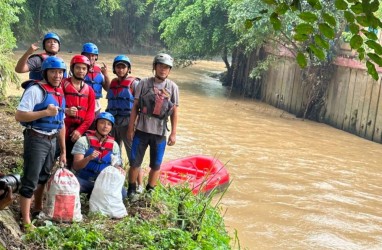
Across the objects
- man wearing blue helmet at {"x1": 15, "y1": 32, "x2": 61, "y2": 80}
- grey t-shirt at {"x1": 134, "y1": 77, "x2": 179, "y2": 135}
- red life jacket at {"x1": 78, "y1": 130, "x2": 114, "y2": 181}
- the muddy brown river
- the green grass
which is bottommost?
the muddy brown river

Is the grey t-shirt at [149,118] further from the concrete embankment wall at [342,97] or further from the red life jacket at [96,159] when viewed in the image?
the concrete embankment wall at [342,97]

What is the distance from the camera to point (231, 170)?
37.3 feet

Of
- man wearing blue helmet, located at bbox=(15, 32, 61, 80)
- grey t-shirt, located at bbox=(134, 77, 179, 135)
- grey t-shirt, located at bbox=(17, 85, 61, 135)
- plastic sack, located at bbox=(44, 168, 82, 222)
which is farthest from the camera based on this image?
grey t-shirt, located at bbox=(134, 77, 179, 135)

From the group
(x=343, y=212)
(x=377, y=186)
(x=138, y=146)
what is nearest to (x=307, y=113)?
(x=377, y=186)

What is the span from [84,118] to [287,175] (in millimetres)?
6701

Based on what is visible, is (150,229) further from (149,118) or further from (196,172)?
(196,172)

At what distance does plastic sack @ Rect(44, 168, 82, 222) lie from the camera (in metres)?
4.96

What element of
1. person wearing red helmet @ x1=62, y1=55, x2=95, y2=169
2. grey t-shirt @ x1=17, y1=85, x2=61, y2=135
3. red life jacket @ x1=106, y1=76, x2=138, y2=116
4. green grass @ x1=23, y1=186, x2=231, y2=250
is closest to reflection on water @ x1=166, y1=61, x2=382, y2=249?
green grass @ x1=23, y1=186, x2=231, y2=250

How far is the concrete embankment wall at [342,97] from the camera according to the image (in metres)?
15.6

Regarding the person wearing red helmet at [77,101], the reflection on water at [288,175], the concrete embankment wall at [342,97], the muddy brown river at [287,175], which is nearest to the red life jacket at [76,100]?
the person wearing red helmet at [77,101]

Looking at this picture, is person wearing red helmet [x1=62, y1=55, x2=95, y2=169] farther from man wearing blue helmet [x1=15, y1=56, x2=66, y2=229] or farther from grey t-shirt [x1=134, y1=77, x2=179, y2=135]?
man wearing blue helmet [x1=15, y1=56, x2=66, y2=229]

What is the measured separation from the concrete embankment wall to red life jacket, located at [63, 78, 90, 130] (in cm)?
1124

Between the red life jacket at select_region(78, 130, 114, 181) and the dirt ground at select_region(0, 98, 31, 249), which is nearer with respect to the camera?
the dirt ground at select_region(0, 98, 31, 249)

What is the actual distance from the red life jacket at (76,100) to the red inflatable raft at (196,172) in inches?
97.4
